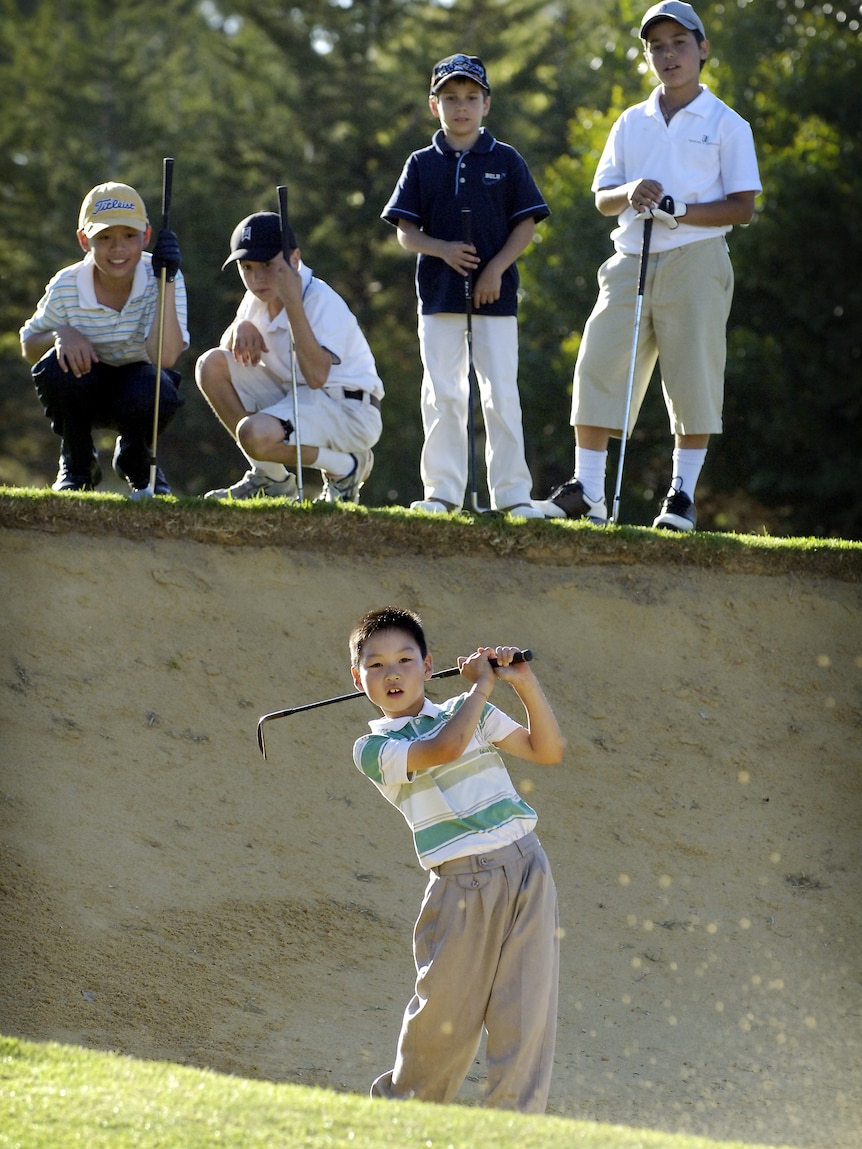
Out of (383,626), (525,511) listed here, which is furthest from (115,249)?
(383,626)

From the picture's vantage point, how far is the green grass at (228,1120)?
10.1ft

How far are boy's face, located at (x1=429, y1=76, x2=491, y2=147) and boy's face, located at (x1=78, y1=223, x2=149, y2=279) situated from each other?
1.65 m

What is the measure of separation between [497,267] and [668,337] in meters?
0.95

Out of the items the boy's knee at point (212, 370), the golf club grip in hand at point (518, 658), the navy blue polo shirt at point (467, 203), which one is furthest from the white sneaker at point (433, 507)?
the golf club grip in hand at point (518, 658)

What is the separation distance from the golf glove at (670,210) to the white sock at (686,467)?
1150 millimetres

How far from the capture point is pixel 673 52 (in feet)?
24.8

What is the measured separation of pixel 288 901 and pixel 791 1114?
2127 millimetres

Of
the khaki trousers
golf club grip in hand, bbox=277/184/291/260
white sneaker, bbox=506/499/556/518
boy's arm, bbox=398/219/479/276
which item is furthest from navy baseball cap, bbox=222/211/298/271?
the khaki trousers

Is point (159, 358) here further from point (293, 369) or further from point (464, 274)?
point (464, 274)

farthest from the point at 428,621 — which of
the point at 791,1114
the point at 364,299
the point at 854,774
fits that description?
the point at 364,299

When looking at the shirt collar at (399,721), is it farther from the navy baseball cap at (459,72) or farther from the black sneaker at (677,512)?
the navy baseball cap at (459,72)

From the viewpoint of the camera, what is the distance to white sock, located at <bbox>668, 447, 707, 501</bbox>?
7875mm

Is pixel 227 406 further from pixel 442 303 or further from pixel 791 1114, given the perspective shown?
pixel 791 1114

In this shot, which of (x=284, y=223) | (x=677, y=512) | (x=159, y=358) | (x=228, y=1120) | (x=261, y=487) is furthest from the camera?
(x=261, y=487)
